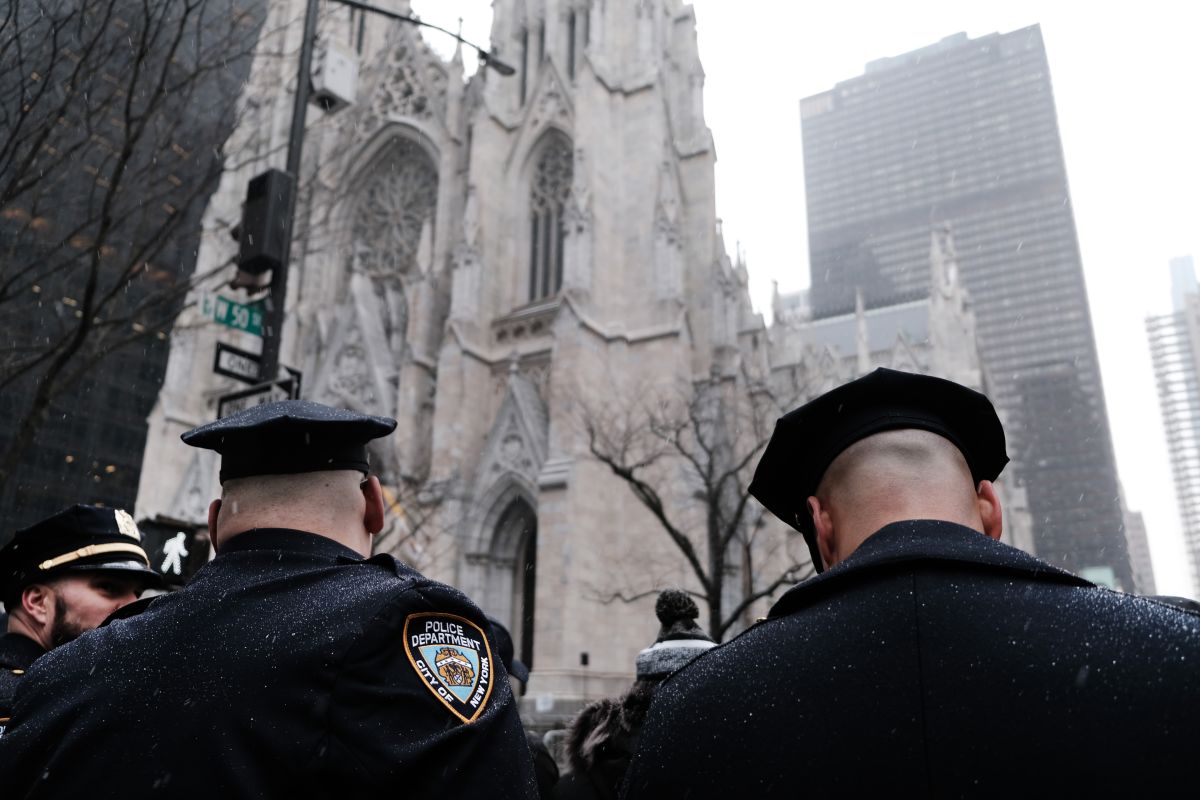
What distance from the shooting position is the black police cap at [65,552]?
3.58 m

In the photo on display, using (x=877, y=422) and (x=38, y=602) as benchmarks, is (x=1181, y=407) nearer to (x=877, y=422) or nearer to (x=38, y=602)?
(x=38, y=602)

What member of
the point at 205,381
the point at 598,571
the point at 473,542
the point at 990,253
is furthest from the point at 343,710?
the point at 990,253

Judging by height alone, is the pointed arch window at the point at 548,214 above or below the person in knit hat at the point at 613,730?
above

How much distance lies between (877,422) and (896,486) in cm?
13

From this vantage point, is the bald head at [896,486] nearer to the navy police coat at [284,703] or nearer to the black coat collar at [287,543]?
the navy police coat at [284,703]

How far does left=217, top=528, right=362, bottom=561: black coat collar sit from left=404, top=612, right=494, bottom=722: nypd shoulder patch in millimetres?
300

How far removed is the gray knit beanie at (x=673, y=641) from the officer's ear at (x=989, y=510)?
1.56 metres

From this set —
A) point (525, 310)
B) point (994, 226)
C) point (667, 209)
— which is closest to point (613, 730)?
point (667, 209)

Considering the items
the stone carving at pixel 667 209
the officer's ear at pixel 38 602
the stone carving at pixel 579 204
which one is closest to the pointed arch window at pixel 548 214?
the stone carving at pixel 579 204

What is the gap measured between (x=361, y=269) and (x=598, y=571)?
45.4ft

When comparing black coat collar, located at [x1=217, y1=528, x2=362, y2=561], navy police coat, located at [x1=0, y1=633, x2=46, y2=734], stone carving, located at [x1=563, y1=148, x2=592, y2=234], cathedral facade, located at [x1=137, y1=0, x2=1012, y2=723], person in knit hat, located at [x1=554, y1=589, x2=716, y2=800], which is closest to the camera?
black coat collar, located at [x1=217, y1=528, x2=362, y2=561]

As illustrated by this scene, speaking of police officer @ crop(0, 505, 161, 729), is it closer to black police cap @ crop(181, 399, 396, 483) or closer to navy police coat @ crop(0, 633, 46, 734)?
navy police coat @ crop(0, 633, 46, 734)

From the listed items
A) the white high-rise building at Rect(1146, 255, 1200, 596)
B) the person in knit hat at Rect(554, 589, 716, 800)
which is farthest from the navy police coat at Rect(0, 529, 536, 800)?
the white high-rise building at Rect(1146, 255, 1200, 596)

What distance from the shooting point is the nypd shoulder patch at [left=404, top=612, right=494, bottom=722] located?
6.17ft
